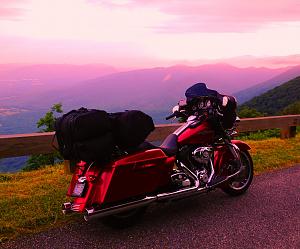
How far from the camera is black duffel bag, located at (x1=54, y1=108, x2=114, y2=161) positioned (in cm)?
392

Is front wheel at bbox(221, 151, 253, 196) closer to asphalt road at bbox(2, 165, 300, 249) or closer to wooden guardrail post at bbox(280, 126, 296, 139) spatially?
asphalt road at bbox(2, 165, 300, 249)

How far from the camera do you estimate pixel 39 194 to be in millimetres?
5770

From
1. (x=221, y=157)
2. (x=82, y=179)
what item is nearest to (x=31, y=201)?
(x=82, y=179)

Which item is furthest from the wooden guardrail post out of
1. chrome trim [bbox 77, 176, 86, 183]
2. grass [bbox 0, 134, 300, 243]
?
chrome trim [bbox 77, 176, 86, 183]

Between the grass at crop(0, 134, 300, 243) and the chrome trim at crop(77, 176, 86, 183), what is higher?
the chrome trim at crop(77, 176, 86, 183)

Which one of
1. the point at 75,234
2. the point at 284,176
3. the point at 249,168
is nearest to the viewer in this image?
the point at 75,234

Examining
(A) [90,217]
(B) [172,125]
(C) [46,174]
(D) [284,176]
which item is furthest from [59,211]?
(D) [284,176]

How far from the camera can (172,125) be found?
757 centimetres

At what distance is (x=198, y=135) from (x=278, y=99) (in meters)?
106

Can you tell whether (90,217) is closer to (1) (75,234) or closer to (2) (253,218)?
(1) (75,234)

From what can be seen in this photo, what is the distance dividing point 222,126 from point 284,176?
191 cm

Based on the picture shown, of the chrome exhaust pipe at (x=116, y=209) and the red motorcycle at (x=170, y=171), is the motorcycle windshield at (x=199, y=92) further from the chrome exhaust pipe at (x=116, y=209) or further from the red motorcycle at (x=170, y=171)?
the chrome exhaust pipe at (x=116, y=209)

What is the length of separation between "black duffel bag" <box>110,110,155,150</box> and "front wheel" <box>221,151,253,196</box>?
1.83 m

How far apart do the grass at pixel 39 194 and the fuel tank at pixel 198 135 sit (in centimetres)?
150
